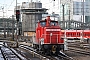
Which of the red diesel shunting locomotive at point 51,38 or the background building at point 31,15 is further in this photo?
the background building at point 31,15

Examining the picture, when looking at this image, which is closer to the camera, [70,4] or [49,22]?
[49,22]

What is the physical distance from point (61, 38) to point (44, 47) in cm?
172

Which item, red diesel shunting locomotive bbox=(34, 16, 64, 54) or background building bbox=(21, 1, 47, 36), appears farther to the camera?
background building bbox=(21, 1, 47, 36)


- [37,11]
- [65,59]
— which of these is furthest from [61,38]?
[37,11]

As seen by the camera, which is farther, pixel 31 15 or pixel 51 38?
pixel 31 15

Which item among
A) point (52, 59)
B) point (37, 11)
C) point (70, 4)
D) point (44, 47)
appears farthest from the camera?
point (70, 4)

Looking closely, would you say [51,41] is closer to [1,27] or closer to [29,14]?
[29,14]

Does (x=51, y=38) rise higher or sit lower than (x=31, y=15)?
lower

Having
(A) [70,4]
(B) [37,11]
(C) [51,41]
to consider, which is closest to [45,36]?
(C) [51,41]

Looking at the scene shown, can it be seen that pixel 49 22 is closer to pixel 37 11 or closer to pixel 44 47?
pixel 44 47

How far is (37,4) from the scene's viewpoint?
106 meters

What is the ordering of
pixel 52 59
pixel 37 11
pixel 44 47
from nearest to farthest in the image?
pixel 52 59
pixel 44 47
pixel 37 11

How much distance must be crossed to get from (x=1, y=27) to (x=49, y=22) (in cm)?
10576

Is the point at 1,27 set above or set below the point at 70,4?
below
